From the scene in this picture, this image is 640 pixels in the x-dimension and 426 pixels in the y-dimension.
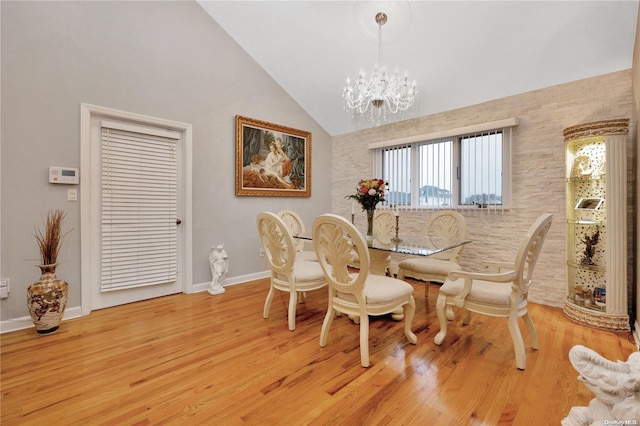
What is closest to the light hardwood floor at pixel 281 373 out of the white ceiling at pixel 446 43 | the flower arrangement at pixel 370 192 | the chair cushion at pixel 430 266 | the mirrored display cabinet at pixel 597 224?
the mirrored display cabinet at pixel 597 224

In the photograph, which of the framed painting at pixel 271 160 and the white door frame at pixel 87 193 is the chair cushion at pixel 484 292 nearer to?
the framed painting at pixel 271 160

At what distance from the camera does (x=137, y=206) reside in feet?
10.4

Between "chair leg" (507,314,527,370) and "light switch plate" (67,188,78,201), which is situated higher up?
"light switch plate" (67,188,78,201)

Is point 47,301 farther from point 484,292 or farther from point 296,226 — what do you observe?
point 484,292

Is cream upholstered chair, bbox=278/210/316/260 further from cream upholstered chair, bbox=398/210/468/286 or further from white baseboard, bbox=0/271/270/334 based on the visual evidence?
white baseboard, bbox=0/271/270/334

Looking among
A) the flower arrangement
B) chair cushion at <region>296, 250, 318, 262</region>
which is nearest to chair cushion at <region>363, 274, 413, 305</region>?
the flower arrangement

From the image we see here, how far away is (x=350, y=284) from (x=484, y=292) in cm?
96

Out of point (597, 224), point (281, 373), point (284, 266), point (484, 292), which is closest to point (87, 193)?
point (284, 266)

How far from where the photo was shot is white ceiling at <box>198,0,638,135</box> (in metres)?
2.56

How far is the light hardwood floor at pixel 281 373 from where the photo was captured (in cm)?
145

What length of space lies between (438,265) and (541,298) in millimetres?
1402

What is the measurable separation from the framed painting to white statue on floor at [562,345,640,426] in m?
3.74

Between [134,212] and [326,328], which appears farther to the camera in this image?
[134,212]

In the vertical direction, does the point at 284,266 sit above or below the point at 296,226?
below
